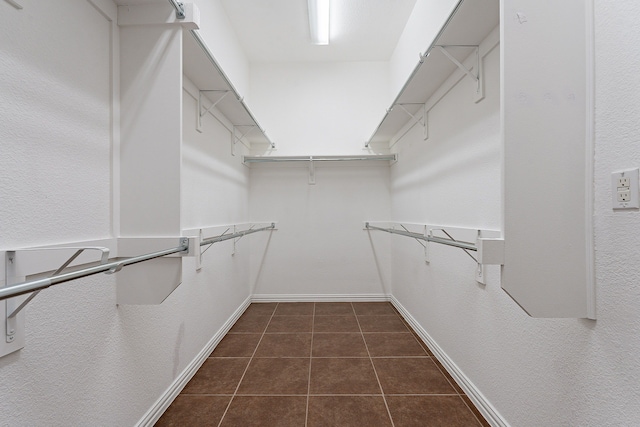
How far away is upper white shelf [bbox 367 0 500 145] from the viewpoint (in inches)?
48.8

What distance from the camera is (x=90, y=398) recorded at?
3.40 feet

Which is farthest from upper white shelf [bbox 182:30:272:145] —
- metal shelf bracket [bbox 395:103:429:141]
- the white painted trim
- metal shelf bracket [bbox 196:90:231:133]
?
the white painted trim

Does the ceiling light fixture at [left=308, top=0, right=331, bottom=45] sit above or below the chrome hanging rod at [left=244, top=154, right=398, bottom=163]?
above

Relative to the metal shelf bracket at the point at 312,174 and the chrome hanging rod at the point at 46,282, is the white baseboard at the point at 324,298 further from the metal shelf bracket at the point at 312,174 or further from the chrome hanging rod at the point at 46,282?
the chrome hanging rod at the point at 46,282

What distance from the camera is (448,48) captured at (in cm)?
154

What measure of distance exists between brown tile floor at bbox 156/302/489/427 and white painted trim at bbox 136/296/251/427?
0.04m

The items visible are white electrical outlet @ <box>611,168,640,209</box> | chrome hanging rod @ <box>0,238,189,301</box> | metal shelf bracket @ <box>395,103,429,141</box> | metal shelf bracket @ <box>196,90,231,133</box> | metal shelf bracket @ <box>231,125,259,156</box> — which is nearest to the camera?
chrome hanging rod @ <box>0,238,189,301</box>

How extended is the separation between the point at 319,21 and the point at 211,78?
1387mm

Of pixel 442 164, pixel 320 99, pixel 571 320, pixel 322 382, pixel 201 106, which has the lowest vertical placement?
pixel 322 382

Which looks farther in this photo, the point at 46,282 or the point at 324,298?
the point at 324,298

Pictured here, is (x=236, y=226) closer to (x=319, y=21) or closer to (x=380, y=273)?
(x=380, y=273)

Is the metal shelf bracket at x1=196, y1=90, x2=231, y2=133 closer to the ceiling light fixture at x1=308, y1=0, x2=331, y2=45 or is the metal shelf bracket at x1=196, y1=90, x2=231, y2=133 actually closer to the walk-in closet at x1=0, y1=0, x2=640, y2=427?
the walk-in closet at x1=0, y1=0, x2=640, y2=427

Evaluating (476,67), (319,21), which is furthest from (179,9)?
(319,21)


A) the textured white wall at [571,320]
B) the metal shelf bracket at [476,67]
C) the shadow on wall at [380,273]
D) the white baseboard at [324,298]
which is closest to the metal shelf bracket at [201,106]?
the metal shelf bracket at [476,67]
